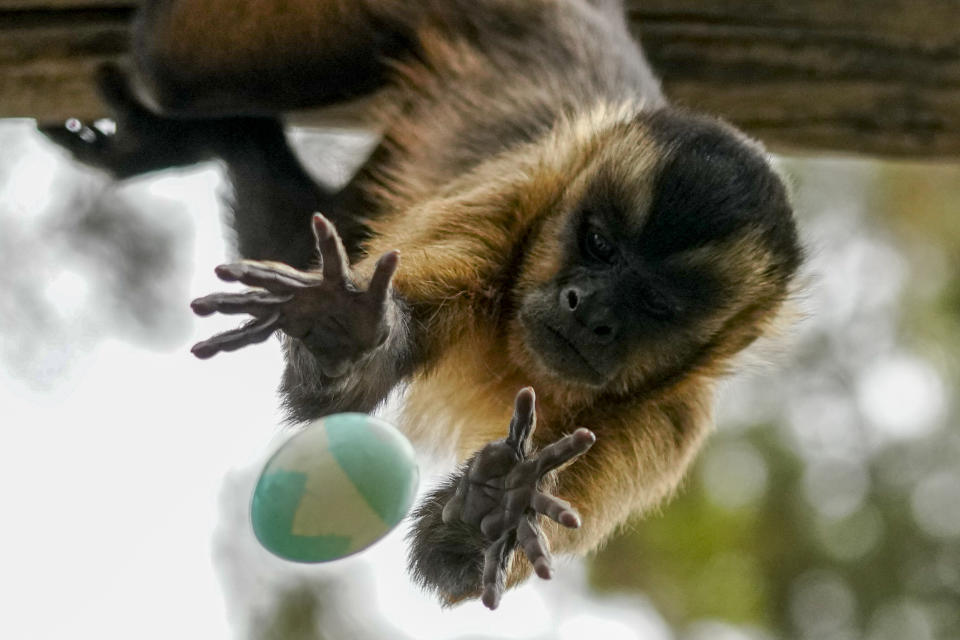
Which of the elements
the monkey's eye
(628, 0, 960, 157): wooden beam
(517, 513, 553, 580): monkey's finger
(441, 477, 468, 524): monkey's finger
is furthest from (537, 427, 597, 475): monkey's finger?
(628, 0, 960, 157): wooden beam

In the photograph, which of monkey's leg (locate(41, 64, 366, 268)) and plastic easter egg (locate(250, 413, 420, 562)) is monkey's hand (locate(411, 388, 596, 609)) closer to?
plastic easter egg (locate(250, 413, 420, 562))

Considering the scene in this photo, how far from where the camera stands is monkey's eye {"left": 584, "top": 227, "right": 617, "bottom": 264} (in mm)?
3707

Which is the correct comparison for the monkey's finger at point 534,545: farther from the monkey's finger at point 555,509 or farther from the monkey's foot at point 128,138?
the monkey's foot at point 128,138

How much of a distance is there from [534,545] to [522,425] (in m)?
0.31

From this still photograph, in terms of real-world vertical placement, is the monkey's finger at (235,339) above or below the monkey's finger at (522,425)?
above

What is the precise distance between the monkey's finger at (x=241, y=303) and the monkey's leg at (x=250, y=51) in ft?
6.05

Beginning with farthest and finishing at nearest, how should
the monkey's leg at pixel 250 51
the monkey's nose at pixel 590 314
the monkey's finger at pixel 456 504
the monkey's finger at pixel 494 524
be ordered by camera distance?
the monkey's leg at pixel 250 51
the monkey's nose at pixel 590 314
the monkey's finger at pixel 456 504
the monkey's finger at pixel 494 524

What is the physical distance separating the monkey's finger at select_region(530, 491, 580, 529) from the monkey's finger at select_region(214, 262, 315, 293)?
74 centimetres

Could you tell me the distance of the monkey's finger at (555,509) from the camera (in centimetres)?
269

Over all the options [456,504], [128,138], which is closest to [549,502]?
[456,504]

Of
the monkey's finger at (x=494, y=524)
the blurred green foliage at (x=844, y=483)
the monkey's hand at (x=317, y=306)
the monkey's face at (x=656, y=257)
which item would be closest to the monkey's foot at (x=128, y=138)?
the monkey's face at (x=656, y=257)

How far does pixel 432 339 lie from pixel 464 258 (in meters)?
A: 0.31

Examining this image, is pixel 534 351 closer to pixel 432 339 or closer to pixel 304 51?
pixel 432 339

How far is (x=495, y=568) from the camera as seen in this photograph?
9.21ft
